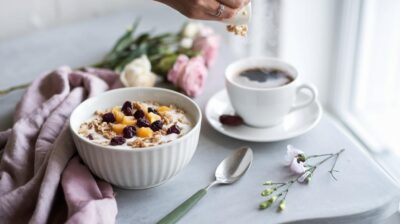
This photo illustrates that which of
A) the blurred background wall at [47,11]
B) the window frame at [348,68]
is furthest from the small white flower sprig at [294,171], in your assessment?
the blurred background wall at [47,11]

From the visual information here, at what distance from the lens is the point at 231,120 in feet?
2.89

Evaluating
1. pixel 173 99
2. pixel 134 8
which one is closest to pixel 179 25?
pixel 134 8

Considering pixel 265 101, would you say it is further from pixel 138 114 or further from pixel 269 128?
pixel 138 114

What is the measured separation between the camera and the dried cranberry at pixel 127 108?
0.78 m

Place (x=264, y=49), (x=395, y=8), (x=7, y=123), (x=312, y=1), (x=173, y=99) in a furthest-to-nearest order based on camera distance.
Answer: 1. (x=264, y=49)
2. (x=312, y=1)
3. (x=395, y=8)
4. (x=7, y=123)
5. (x=173, y=99)

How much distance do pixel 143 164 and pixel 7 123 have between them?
1.14 ft

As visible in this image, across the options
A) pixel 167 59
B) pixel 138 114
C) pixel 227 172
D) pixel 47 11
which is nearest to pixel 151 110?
pixel 138 114

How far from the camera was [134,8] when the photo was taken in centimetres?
142

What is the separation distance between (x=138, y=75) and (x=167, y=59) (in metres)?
0.10

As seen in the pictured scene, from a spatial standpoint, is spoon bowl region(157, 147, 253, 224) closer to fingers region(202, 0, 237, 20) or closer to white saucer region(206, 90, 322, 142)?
white saucer region(206, 90, 322, 142)

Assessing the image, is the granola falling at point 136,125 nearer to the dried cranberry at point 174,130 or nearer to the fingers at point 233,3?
the dried cranberry at point 174,130

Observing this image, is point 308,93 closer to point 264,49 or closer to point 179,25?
point 179,25

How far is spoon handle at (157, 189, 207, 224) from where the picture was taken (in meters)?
0.68

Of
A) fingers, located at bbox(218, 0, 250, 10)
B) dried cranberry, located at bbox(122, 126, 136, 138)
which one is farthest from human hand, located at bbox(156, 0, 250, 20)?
dried cranberry, located at bbox(122, 126, 136, 138)
